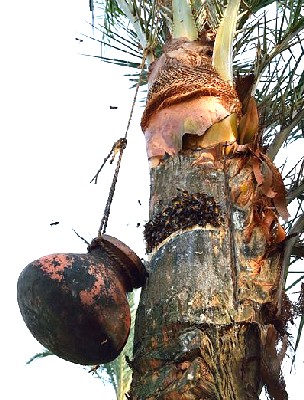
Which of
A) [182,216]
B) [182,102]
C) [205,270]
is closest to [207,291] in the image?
[205,270]

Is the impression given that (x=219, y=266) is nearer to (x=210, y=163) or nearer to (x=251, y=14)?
(x=210, y=163)

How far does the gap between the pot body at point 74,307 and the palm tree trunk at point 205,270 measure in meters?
0.09

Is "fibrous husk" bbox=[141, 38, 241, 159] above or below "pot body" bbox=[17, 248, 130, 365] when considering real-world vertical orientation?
above

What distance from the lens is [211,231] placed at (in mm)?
1884

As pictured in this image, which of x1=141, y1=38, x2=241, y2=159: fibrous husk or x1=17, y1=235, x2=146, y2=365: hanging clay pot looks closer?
x1=17, y1=235, x2=146, y2=365: hanging clay pot

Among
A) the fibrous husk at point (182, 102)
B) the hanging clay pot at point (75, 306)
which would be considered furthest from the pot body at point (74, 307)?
the fibrous husk at point (182, 102)

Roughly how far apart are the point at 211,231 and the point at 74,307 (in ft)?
1.54

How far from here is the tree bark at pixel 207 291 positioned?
159 centimetres

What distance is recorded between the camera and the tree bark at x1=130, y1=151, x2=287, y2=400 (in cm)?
159

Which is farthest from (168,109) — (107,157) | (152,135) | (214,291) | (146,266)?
(214,291)

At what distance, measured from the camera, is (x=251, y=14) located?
3201 millimetres

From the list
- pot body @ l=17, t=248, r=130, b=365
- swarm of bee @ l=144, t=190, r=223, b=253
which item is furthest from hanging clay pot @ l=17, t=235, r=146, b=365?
swarm of bee @ l=144, t=190, r=223, b=253

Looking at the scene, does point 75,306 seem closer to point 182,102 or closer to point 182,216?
point 182,216

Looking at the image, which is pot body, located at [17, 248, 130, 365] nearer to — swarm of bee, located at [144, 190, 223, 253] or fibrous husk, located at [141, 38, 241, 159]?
swarm of bee, located at [144, 190, 223, 253]
